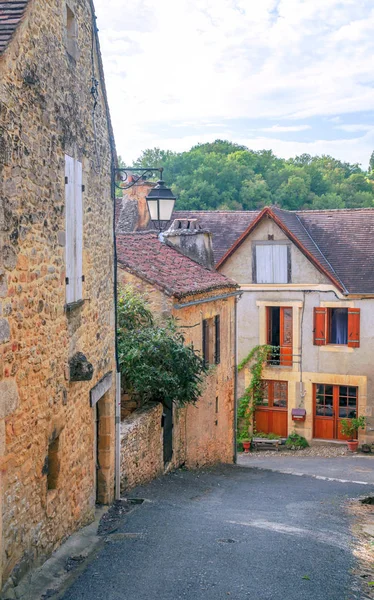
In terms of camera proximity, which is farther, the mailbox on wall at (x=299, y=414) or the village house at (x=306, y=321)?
the mailbox on wall at (x=299, y=414)

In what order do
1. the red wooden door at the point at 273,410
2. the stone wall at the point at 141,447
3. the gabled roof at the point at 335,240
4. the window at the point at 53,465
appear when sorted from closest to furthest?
the window at the point at 53,465 < the stone wall at the point at 141,447 < the gabled roof at the point at 335,240 < the red wooden door at the point at 273,410

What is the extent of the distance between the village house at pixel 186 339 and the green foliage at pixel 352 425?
18.9 ft

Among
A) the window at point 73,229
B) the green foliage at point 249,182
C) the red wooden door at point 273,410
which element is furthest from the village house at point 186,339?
the green foliage at point 249,182

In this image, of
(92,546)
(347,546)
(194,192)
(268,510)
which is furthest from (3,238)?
(194,192)

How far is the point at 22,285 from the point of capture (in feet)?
20.1

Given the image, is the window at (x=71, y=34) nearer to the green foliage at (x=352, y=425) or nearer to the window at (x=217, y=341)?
the window at (x=217, y=341)

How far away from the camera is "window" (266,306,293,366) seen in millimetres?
24125

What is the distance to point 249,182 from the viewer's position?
45562 mm

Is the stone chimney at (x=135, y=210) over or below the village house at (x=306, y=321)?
over

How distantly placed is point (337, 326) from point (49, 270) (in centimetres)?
1820

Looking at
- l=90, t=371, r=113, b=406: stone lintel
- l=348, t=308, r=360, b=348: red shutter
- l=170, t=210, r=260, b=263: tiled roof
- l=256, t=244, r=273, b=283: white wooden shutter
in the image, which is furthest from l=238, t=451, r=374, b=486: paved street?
l=90, t=371, r=113, b=406: stone lintel

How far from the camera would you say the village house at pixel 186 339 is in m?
12.2

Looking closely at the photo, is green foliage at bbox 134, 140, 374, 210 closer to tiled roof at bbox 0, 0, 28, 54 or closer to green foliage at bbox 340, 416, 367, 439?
green foliage at bbox 340, 416, 367, 439

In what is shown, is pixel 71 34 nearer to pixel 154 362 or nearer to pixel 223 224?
pixel 154 362
